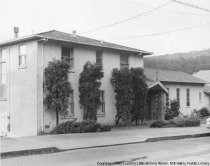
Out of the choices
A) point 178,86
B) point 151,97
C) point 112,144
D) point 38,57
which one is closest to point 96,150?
point 112,144

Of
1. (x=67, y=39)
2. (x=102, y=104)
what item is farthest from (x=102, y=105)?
(x=67, y=39)

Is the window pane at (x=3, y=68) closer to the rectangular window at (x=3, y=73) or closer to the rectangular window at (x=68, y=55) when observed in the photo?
the rectangular window at (x=3, y=73)

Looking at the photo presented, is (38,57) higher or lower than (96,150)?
higher

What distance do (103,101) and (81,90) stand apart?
240cm

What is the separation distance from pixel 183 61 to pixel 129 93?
91.7 meters

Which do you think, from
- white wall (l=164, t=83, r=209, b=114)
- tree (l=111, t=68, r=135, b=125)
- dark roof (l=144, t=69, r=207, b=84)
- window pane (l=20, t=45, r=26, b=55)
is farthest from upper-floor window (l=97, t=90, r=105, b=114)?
white wall (l=164, t=83, r=209, b=114)

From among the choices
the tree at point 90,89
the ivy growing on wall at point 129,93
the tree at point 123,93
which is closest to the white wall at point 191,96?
the ivy growing on wall at point 129,93

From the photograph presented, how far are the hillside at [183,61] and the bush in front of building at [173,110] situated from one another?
69.2m

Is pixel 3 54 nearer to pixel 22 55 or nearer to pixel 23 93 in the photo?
pixel 22 55

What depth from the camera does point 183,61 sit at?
11469 centimetres

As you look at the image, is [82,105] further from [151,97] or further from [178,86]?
[178,86]

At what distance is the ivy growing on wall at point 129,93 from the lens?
84.4ft

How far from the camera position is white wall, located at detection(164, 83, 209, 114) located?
3434 cm

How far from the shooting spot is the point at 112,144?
15828 millimetres
